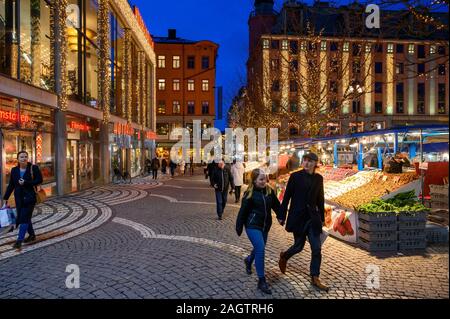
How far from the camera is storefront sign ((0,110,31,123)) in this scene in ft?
40.9

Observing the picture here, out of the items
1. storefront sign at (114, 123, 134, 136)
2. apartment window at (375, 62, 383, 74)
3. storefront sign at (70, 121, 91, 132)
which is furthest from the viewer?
apartment window at (375, 62, 383, 74)

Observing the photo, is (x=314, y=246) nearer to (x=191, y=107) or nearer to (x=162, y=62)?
(x=191, y=107)

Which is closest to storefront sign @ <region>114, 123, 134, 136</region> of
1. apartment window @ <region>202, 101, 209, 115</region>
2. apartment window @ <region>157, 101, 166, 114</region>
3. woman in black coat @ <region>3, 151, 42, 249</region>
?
woman in black coat @ <region>3, 151, 42, 249</region>

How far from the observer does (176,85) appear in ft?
186

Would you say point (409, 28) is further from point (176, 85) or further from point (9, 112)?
point (176, 85)

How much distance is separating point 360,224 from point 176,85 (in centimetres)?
5173

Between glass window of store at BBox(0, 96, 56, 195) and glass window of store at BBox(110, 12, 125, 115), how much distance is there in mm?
9859

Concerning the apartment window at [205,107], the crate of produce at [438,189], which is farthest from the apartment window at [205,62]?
the crate of produce at [438,189]

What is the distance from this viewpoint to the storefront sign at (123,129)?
25.5m

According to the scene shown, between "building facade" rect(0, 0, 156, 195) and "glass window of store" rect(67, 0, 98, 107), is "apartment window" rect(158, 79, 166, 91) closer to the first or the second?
"building facade" rect(0, 0, 156, 195)

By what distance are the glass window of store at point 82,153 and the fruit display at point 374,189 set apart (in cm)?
1349

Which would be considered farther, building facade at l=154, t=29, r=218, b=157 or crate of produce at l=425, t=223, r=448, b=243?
building facade at l=154, t=29, r=218, b=157

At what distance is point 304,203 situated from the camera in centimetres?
530

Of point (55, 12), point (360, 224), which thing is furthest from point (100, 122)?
point (360, 224)
